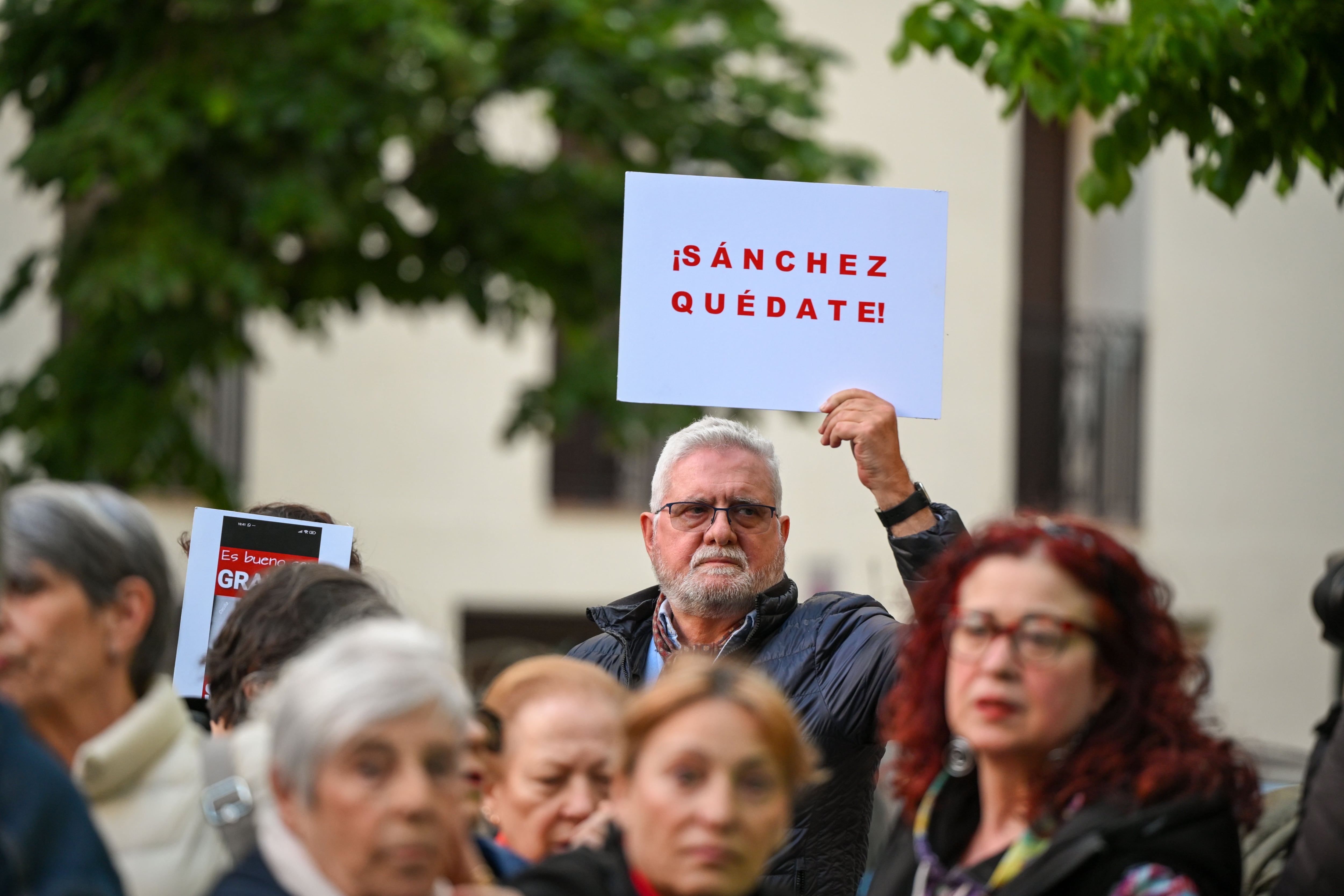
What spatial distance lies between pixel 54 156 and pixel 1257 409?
33.1ft

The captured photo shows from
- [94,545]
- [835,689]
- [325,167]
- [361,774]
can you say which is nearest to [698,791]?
[361,774]

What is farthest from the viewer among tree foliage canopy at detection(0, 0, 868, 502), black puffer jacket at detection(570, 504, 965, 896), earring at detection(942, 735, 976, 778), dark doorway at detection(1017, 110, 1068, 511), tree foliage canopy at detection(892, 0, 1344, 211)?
dark doorway at detection(1017, 110, 1068, 511)

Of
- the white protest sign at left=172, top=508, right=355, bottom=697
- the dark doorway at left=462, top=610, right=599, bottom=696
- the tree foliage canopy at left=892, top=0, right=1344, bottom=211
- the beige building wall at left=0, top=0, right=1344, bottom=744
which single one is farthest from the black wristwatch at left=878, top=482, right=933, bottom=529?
the dark doorway at left=462, top=610, right=599, bottom=696

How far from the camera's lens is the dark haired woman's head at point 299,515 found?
3.85 metres

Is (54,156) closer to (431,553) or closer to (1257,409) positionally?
(431,553)

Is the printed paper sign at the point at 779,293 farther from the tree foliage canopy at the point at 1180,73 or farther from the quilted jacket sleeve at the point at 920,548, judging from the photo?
the tree foliage canopy at the point at 1180,73

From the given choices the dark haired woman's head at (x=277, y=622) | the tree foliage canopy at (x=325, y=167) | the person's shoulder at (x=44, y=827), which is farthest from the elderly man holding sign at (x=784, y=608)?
the tree foliage canopy at (x=325, y=167)

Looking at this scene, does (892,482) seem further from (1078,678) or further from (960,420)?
(960,420)

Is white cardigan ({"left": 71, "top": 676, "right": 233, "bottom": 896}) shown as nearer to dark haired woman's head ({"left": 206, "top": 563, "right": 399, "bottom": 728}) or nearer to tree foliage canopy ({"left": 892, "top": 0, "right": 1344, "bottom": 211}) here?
dark haired woman's head ({"left": 206, "top": 563, "right": 399, "bottom": 728})

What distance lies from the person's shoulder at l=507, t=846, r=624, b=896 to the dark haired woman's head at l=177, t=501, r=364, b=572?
56.4 inches

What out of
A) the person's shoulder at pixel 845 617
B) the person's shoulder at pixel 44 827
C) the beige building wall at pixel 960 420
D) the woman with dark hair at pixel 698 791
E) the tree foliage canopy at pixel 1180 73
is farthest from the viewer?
the beige building wall at pixel 960 420

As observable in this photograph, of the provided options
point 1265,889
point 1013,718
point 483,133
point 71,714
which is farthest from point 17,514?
point 483,133

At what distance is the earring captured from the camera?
2713 mm

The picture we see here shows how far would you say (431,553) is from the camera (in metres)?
12.9
